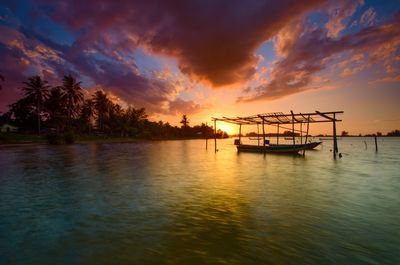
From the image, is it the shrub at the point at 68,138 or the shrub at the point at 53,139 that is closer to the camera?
the shrub at the point at 53,139

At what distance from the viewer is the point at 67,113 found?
67.6m

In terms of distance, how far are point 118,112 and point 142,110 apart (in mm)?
13152

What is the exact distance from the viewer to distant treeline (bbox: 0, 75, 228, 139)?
5759 centimetres

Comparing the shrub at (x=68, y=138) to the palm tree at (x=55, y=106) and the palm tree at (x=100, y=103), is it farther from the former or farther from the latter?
the palm tree at (x=100, y=103)

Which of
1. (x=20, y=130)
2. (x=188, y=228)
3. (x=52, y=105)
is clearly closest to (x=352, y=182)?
(x=188, y=228)

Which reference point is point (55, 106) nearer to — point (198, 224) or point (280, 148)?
point (280, 148)

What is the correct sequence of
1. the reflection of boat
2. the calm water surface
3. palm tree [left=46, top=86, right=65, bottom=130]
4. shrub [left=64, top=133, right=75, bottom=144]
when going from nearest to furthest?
the calm water surface → the reflection of boat → shrub [left=64, top=133, right=75, bottom=144] → palm tree [left=46, top=86, right=65, bottom=130]

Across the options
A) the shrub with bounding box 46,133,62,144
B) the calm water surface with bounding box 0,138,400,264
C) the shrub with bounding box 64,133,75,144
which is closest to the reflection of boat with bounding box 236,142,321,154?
Answer: the calm water surface with bounding box 0,138,400,264

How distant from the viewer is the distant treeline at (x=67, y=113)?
189 ft

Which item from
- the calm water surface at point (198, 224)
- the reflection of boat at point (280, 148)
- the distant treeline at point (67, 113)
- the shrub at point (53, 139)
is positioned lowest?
the calm water surface at point (198, 224)

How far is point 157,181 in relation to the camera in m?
13.6

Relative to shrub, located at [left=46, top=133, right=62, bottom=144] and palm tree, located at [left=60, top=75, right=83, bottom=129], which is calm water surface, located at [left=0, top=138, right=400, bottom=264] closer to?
shrub, located at [left=46, top=133, right=62, bottom=144]

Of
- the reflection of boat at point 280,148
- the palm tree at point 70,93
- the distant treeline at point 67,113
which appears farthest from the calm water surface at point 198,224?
the palm tree at point 70,93

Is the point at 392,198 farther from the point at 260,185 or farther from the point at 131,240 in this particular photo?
the point at 131,240
